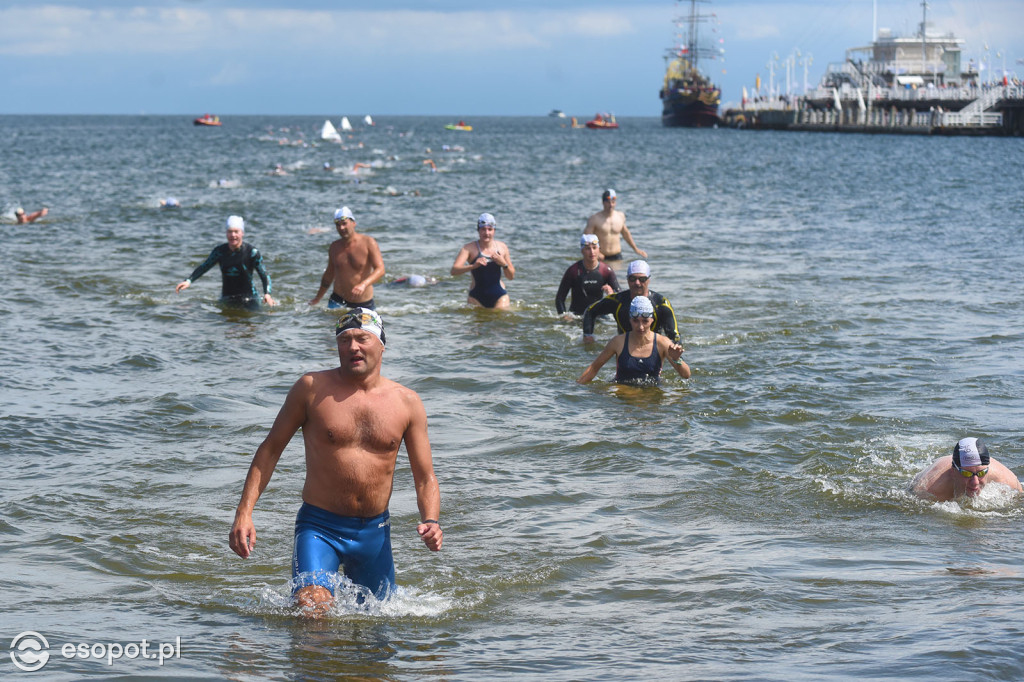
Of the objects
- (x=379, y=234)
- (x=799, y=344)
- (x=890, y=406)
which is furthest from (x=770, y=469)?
(x=379, y=234)

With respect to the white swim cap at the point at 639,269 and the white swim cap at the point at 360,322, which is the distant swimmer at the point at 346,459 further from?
the white swim cap at the point at 639,269

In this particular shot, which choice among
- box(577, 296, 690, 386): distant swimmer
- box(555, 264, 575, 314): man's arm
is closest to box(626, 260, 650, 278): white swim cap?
box(577, 296, 690, 386): distant swimmer

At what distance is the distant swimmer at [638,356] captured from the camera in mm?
11797

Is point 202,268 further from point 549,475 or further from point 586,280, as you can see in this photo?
point 549,475

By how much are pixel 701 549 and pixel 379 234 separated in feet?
73.4

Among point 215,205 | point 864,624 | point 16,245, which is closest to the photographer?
point 864,624

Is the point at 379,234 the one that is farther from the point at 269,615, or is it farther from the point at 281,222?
the point at 269,615

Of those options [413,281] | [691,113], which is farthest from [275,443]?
[691,113]

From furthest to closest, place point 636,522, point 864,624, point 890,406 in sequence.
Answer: point 890,406 → point 636,522 → point 864,624

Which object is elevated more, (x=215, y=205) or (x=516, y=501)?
(x=215, y=205)

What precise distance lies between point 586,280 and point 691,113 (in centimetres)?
14064

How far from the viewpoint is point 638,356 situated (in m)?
12.0

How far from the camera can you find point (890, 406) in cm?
1172

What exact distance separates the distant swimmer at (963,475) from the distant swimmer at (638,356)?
3300 millimetres
